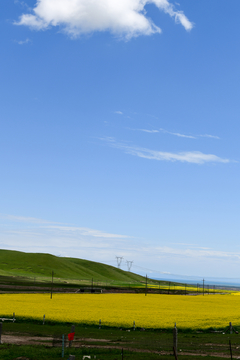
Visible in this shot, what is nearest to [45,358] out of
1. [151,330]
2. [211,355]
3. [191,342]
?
[211,355]

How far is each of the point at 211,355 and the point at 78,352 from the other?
9.56 m

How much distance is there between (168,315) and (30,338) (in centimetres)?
2145

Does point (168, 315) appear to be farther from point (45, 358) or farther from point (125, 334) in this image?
point (45, 358)

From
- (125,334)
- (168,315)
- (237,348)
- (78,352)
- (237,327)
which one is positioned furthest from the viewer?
(168,315)

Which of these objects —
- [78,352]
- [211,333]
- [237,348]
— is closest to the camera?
[78,352]

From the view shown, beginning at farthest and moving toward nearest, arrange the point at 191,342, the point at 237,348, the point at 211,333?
the point at 211,333
the point at 191,342
the point at 237,348

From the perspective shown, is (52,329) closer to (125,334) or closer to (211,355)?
(125,334)

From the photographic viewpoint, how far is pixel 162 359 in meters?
23.7

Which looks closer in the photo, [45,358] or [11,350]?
[45,358]

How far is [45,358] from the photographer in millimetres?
23562

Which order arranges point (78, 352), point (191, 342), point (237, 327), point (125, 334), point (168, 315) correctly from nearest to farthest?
point (78, 352) → point (191, 342) → point (125, 334) → point (237, 327) → point (168, 315)

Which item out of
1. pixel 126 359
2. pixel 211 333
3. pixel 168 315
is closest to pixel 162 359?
pixel 126 359

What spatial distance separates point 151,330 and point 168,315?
9.60 metres

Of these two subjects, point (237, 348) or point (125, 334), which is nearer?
point (237, 348)
